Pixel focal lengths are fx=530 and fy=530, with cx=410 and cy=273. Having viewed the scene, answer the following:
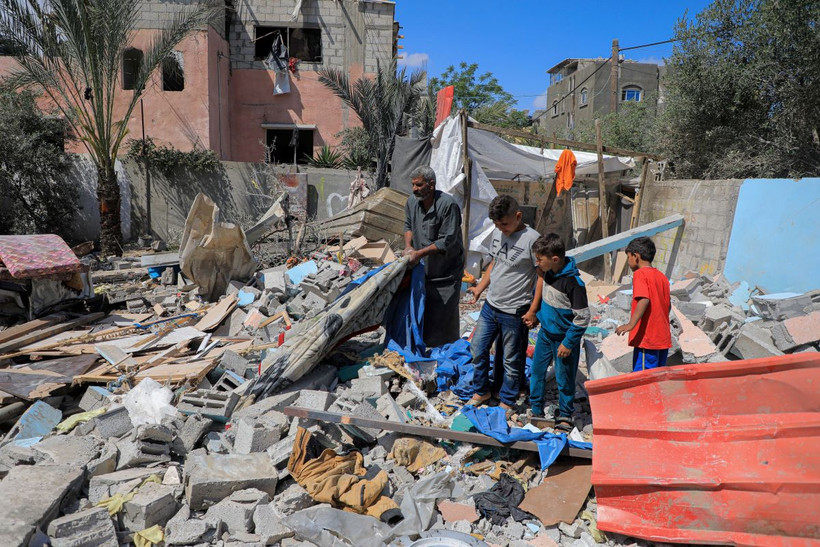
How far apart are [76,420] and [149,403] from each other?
0.58 metres

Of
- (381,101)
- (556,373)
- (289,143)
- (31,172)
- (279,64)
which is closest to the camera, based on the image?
(556,373)

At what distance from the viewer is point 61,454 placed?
3467mm

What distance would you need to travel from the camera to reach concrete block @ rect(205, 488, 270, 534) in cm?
296

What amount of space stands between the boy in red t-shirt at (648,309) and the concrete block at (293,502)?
2.43m

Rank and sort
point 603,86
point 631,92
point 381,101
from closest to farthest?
point 381,101, point 603,86, point 631,92

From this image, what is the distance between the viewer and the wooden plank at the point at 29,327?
5.36 m

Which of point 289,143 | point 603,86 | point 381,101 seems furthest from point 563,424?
point 603,86

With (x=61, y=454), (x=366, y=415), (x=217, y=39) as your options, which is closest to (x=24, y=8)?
(x=217, y=39)

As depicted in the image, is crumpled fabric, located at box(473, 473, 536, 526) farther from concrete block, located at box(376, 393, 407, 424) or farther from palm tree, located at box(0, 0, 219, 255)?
palm tree, located at box(0, 0, 219, 255)

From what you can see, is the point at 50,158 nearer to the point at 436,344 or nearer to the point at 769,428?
the point at 436,344

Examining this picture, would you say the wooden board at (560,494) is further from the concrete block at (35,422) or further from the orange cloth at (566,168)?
the orange cloth at (566,168)

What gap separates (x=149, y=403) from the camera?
399cm

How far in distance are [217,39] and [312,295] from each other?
1349 cm

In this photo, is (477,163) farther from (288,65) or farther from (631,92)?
(631,92)
